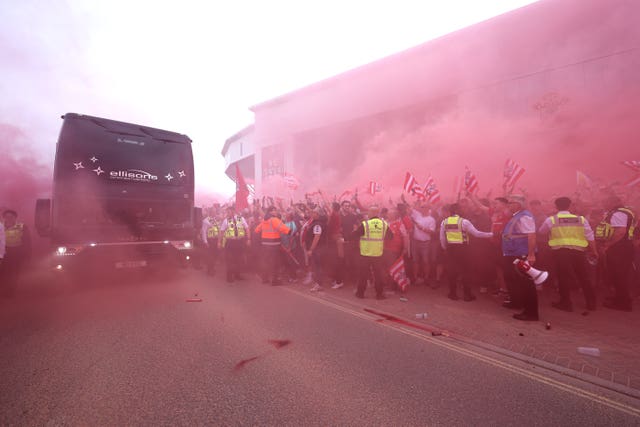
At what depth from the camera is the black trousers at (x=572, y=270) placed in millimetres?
4980

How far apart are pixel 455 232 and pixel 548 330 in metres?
2.04

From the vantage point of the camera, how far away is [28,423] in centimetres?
222

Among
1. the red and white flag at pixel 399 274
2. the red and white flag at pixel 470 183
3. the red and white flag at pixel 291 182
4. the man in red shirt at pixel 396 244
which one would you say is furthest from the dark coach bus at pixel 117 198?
the red and white flag at pixel 470 183

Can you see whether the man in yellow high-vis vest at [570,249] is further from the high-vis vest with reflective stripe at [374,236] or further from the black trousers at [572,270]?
the high-vis vest with reflective stripe at [374,236]

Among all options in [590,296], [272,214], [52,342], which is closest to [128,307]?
[52,342]

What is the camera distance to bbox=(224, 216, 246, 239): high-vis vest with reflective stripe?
7824 mm

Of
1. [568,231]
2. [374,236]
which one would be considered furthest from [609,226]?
[374,236]

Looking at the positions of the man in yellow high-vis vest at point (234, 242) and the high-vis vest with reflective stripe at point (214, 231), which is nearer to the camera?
the man in yellow high-vis vest at point (234, 242)

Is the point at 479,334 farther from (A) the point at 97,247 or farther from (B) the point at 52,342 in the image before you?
(A) the point at 97,247

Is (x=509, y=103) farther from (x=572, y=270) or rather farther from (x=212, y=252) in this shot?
(x=212, y=252)

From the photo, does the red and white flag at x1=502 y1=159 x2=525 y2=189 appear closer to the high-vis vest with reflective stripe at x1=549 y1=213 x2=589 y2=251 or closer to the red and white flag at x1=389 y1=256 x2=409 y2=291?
the high-vis vest with reflective stripe at x1=549 y1=213 x2=589 y2=251

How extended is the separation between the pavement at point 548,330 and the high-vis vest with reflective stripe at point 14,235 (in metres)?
5.71

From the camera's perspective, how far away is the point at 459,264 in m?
5.79

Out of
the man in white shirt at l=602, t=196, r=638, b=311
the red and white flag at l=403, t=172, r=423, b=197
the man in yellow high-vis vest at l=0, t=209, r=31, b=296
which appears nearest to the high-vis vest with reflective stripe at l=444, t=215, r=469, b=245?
the man in white shirt at l=602, t=196, r=638, b=311
